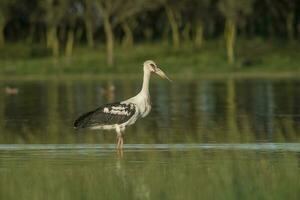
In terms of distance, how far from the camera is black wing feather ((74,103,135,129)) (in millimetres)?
19734

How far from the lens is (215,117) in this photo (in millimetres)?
29250

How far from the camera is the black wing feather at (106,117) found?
19734 mm

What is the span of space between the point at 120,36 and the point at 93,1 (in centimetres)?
1642

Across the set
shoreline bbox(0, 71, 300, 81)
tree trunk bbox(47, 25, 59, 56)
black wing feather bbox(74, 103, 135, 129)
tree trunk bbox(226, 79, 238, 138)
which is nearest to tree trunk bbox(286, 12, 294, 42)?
shoreline bbox(0, 71, 300, 81)

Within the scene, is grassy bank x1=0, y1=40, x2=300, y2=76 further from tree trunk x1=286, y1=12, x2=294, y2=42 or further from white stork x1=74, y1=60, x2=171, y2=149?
white stork x1=74, y1=60, x2=171, y2=149

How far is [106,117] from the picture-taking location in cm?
1989

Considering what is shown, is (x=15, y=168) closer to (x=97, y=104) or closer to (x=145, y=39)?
(x=97, y=104)

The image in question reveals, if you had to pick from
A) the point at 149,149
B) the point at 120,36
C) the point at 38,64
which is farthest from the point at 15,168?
the point at 120,36

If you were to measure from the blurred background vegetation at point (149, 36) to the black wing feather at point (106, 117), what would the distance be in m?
47.2

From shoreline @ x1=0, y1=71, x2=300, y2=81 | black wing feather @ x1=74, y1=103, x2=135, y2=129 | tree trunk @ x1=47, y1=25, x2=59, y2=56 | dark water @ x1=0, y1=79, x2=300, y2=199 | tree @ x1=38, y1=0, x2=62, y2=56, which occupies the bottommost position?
dark water @ x1=0, y1=79, x2=300, y2=199

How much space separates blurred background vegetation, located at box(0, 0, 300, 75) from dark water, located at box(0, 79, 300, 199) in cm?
3177

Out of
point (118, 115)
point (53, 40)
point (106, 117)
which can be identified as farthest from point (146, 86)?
point (53, 40)

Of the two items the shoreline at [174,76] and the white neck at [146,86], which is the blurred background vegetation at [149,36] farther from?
the white neck at [146,86]

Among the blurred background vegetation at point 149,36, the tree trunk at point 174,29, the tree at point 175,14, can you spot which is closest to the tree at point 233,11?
the blurred background vegetation at point 149,36
